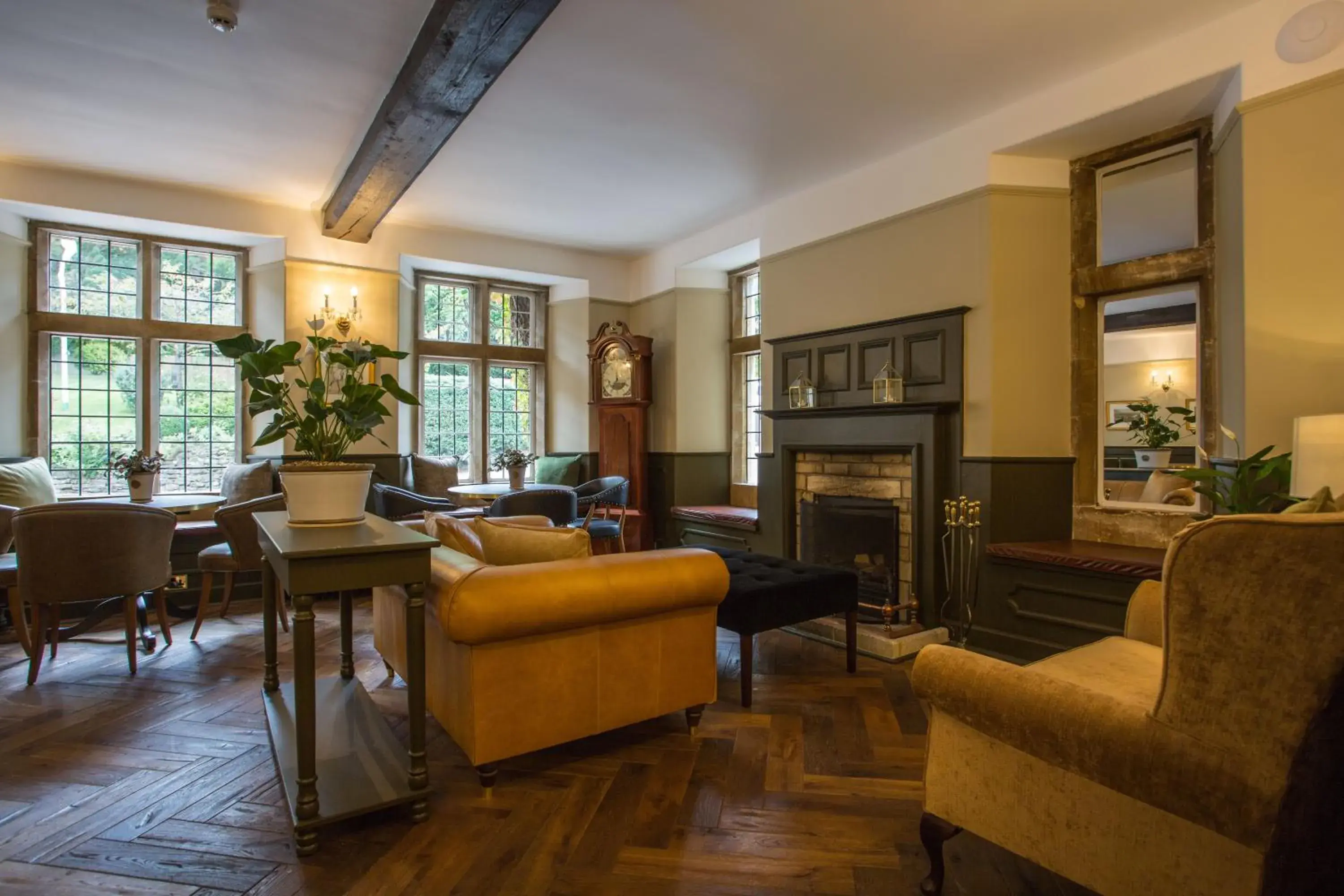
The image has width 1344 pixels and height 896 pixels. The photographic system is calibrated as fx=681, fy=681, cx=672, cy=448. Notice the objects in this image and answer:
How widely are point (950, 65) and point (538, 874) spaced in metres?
3.87

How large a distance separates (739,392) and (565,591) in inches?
177

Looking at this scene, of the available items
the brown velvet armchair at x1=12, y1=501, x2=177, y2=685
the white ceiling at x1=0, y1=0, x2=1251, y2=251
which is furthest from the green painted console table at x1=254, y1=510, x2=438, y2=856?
the white ceiling at x1=0, y1=0, x2=1251, y2=251

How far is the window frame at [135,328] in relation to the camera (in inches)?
200

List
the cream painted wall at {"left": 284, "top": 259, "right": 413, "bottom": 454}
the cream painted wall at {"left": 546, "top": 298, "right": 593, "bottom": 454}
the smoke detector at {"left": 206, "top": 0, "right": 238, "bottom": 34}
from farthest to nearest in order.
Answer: the cream painted wall at {"left": 546, "top": 298, "right": 593, "bottom": 454} → the cream painted wall at {"left": 284, "top": 259, "right": 413, "bottom": 454} → the smoke detector at {"left": 206, "top": 0, "right": 238, "bottom": 34}

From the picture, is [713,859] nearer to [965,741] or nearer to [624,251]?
[965,741]

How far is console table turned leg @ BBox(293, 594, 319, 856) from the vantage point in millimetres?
1916

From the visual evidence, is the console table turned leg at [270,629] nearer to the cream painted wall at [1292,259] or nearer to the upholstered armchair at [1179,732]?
the upholstered armchair at [1179,732]

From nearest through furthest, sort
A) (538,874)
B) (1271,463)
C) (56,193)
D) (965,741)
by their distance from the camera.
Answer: (965,741)
(538,874)
(1271,463)
(56,193)

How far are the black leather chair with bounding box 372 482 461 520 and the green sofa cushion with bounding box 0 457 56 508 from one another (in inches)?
83.8

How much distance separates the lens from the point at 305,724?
1.94 metres

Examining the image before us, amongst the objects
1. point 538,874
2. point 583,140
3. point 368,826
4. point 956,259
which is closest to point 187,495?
point 583,140

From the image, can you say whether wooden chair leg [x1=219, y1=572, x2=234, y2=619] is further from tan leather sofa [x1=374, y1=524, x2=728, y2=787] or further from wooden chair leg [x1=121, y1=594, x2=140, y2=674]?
tan leather sofa [x1=374, y1=524, x2=728, y2=787]

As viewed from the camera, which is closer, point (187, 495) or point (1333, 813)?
point (1333, 813)

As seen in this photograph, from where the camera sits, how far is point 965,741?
168 centimetres
